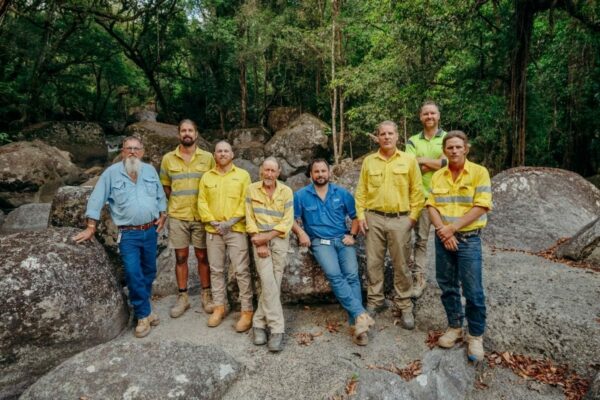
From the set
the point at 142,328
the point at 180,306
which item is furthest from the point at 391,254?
the point at 142,328

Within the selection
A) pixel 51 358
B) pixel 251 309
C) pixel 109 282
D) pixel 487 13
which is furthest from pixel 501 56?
pixel 51 358

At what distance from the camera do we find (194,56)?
22.0 meters

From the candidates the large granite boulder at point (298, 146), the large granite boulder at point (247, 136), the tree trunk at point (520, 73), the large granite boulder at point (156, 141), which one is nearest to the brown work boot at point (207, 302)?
the tree trunk at point (520, 73)

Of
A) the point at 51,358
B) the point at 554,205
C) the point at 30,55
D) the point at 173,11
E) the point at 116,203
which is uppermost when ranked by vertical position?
the point at 173,11

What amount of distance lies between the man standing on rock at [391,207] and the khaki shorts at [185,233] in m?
1.97

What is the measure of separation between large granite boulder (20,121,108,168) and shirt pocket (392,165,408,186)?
62.2ft

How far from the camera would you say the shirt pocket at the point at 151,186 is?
448cm

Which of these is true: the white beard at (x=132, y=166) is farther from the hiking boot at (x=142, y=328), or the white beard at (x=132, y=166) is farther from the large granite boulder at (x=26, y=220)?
the large granite boulder at (x=26, y=220)

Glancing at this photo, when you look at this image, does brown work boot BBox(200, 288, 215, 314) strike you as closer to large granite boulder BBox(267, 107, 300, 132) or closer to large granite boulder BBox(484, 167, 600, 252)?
large granite boulder BBox(484, 167, 600, 252)

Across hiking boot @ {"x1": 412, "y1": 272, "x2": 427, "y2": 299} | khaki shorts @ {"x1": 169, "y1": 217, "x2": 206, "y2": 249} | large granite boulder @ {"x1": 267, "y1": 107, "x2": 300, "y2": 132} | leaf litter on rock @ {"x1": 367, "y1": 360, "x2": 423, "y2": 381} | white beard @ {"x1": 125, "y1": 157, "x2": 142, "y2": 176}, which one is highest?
large granite boulder @ {"x1": 267, "y1": 107, "x2": 300, "y2": 132}

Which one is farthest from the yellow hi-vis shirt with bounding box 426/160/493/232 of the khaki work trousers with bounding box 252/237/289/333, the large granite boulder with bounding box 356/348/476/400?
the khaki work trousers with bounding box 252/237/289/333

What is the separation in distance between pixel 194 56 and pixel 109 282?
2009 centimetres

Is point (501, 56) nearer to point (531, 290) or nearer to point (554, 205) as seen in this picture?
point (554, 205)

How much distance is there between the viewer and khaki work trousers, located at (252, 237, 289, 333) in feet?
13.7
